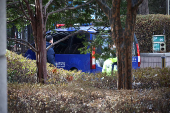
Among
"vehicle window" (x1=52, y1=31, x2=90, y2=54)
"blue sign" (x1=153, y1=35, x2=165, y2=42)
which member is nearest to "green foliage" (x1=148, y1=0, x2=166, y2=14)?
"blue sign" (x1=153, y1=35, x2=165, y2=42)

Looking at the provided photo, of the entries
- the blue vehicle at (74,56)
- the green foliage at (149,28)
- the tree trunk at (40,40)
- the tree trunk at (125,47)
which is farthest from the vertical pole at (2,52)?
the green foliage at (149,28)

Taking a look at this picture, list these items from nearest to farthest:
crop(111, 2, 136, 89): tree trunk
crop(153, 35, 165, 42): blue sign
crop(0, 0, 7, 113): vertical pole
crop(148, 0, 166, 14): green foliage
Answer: crop(0, 0, 7, 113): vertical pole
crop(111, 2, 136, 89): tree trunk
crop(153, 35, 165, 42): blue sign
crop(148, 0, 166, 14): green foliage

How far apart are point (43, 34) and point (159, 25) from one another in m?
11.3

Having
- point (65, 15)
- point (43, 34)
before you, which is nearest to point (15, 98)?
point (43, 34)

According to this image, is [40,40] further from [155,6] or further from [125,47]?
[155,6]

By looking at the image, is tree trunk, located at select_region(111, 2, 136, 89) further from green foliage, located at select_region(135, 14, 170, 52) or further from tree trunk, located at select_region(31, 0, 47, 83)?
green foliage, located at select_region(135, 14, 170, 52)

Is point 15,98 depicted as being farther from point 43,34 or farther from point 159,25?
point 159,25

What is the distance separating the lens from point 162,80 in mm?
6848

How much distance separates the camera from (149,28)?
16141 millimetres

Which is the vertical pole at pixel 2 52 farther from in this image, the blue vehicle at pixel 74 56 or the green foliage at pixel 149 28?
the green foliage at pixel 149 28

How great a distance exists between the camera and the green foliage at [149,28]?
1620cm

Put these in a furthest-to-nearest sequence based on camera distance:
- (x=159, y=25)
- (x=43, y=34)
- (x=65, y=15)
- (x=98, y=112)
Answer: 1. (x=159, y=25)
2. (x=65, y=15)
3. (x=43, y=34)
4. (x=98, y=112)

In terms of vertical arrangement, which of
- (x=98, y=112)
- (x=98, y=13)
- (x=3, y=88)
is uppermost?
(x=98, y=13)

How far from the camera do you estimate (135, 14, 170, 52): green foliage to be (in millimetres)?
16203
